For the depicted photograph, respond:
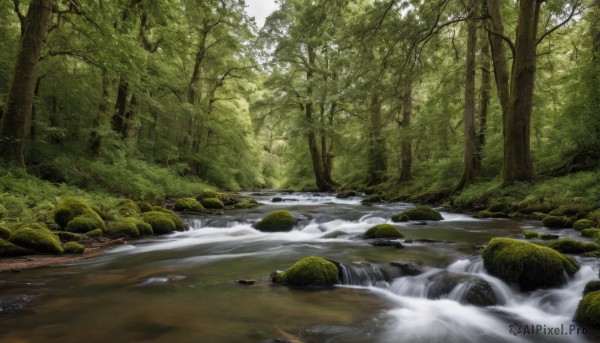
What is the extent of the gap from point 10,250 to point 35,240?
15.0 inches

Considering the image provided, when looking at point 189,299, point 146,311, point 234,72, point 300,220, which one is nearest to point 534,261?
point 189,299

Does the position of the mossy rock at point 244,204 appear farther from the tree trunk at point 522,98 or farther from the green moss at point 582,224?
the green moss at point 582,224

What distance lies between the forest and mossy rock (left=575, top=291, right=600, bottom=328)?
0.07 feet

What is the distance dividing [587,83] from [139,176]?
14789mm

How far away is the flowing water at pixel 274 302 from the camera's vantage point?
3.39 metres

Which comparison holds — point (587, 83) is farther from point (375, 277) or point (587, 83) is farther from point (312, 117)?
point (312, 117)

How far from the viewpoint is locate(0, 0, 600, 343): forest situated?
3.84m

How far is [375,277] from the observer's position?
5.15m

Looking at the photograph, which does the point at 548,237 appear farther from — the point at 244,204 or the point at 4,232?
the point at 244,204

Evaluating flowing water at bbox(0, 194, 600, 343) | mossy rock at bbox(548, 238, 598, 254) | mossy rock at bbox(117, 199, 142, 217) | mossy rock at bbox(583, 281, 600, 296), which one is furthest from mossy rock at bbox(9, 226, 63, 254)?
mossy rock at bbox(548, 238, 598, 254)

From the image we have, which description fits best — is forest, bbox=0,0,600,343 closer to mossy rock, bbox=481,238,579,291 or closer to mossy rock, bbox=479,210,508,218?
mossy rock, bbox=481,238,579,291

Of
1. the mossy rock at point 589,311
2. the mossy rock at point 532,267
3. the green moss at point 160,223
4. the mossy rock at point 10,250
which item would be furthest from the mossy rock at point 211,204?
the mossy rock at point 589,311

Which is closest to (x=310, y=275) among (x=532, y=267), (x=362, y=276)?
(x=362, y=276)

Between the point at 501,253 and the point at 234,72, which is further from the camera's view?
the point at 234,72
